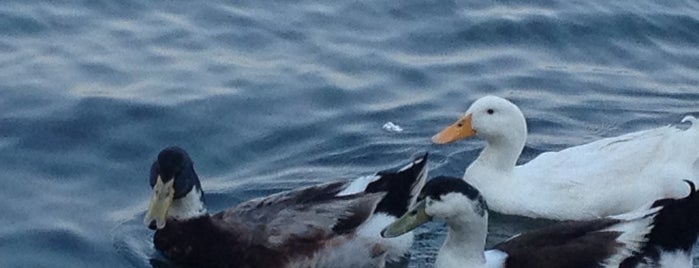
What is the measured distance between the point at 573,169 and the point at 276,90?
2755mm

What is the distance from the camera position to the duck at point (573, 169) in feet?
35.6

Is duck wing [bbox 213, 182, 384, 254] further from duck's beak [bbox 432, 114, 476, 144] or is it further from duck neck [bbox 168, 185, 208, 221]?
duck's beak [bbox 432, 114, 476, 144]

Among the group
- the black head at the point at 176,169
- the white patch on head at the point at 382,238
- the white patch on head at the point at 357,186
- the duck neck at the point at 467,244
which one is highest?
the black head at the point at 176,169

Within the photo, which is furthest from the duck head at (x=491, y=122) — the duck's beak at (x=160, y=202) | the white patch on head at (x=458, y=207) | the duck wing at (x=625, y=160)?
the duck's beak at (x=160, y=202)

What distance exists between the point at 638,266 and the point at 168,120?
3.97 metres

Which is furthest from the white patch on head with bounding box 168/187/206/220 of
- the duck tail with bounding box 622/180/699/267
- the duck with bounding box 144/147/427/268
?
the duck tail with bounding box 622/180/699/267

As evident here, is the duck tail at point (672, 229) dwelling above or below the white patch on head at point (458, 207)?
below

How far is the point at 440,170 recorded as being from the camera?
1156 cm

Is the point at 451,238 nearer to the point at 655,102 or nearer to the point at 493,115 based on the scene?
the point at 493,115

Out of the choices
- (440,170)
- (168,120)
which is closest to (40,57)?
(168,120)

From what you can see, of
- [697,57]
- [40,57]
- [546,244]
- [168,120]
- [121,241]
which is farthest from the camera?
[697,57]

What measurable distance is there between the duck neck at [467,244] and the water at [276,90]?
686mm

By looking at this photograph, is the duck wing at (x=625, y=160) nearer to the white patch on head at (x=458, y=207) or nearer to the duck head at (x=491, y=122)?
the duck head at (x=491, y=122)

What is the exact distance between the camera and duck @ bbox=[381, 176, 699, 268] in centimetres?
938
